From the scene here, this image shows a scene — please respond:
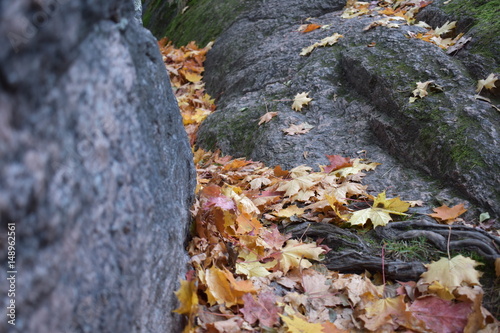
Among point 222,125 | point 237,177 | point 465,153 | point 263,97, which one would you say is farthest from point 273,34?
point 465,153

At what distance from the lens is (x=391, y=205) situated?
2.08 meters

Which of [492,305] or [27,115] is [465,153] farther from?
[27,115]

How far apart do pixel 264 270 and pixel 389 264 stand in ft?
1.92

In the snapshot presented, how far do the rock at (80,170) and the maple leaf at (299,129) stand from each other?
1.86m

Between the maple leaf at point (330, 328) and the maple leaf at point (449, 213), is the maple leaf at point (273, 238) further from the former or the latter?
the maple leaf at point (449, 213)

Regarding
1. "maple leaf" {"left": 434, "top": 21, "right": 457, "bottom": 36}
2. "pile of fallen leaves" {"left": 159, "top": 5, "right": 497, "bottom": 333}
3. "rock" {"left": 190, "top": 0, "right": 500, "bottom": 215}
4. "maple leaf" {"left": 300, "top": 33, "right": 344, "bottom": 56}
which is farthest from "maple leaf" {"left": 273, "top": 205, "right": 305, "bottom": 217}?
"maple leaf" {"left": 434, "top": 21, "right": 457, "bottom": 36}

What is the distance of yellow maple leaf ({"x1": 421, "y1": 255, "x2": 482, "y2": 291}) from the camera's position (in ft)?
5.18

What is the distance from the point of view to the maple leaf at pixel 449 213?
1965 millimetres

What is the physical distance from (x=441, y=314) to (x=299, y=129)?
1.80m

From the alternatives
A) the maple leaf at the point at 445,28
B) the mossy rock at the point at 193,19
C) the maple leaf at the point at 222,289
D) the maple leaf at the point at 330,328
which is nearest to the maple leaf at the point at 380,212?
the maple leaf at the point at 330,328

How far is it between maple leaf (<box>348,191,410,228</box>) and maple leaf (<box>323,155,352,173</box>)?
1.52 feet

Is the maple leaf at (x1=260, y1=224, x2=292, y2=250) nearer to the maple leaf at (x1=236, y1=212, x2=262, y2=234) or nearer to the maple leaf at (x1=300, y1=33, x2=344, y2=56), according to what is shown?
the maple leaf at (x1=236, y1=212, x2=262, y2=234)

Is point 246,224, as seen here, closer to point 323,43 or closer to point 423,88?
point 423,88

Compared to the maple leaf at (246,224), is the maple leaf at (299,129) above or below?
below
